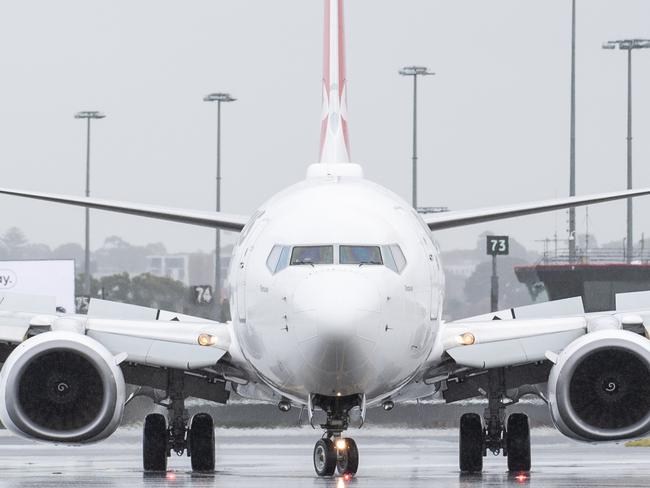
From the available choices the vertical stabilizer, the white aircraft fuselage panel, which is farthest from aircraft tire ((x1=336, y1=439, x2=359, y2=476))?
the vertical stabilizer

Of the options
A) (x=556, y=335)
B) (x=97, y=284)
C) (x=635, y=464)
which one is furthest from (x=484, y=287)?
(x=556, y=335)

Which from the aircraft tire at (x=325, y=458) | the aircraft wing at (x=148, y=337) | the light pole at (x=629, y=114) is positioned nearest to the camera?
the aircraft tire at (x=325, y=458)

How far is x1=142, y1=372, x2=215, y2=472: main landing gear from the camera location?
2817cm

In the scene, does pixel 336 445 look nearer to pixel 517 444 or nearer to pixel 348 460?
pixel 348 460

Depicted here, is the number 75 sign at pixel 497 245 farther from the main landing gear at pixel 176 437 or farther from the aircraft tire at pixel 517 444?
the main landing gear at pixel 176 437

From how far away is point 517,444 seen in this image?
28344 mm

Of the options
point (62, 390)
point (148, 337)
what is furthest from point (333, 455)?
point (62, 390)

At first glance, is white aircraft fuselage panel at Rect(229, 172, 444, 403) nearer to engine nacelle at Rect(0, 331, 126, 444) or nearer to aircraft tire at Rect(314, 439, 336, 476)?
aircraft tire at Rect(314, 439, 336, 476)

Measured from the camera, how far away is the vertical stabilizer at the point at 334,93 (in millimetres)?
29281

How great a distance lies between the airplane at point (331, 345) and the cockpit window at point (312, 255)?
0.05 feet

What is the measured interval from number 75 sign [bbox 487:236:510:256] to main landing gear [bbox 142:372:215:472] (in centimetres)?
3584

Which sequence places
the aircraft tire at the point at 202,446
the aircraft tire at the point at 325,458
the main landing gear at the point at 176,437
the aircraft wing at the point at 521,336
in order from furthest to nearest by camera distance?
the aircraft tire at the point at 202,446, the main landing gear at the point at 176,437, the aircraft tire at the point at 325,458, the aircraft wing at the point at 521,336

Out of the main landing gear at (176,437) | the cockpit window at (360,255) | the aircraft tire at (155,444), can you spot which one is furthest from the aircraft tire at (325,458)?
the cockpit window at (360,255)

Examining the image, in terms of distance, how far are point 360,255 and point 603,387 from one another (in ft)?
12.6
